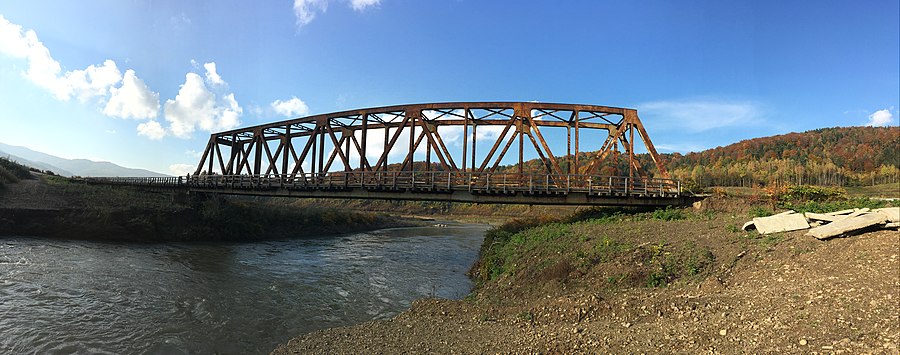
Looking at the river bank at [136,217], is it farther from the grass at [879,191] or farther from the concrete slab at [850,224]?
the grass at [879,191]

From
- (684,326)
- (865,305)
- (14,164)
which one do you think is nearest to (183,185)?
(14,164)

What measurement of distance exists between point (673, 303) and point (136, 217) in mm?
34938

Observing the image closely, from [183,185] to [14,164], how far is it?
83.1ft

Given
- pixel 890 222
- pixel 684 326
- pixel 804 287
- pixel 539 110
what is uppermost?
pixel 539 110

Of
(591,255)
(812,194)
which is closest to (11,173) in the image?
(591,255)

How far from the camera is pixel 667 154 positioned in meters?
152

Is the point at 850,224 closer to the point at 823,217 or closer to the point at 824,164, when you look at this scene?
the point at 823,217

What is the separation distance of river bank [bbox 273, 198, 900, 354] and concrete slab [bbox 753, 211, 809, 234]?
0.63m

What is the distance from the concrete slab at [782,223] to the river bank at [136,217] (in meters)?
34.5

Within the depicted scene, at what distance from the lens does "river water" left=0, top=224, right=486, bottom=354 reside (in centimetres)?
952

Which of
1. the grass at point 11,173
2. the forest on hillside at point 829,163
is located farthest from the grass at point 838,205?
the grass at point 11,173

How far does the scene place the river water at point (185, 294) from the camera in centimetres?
952

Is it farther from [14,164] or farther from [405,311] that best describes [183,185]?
[405,311]

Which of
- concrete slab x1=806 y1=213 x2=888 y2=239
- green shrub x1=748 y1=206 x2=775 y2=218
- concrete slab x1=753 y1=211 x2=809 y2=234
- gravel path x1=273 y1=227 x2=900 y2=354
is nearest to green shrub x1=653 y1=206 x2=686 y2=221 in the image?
green shrub x1=748 y1=206 x2=775 y2=218
